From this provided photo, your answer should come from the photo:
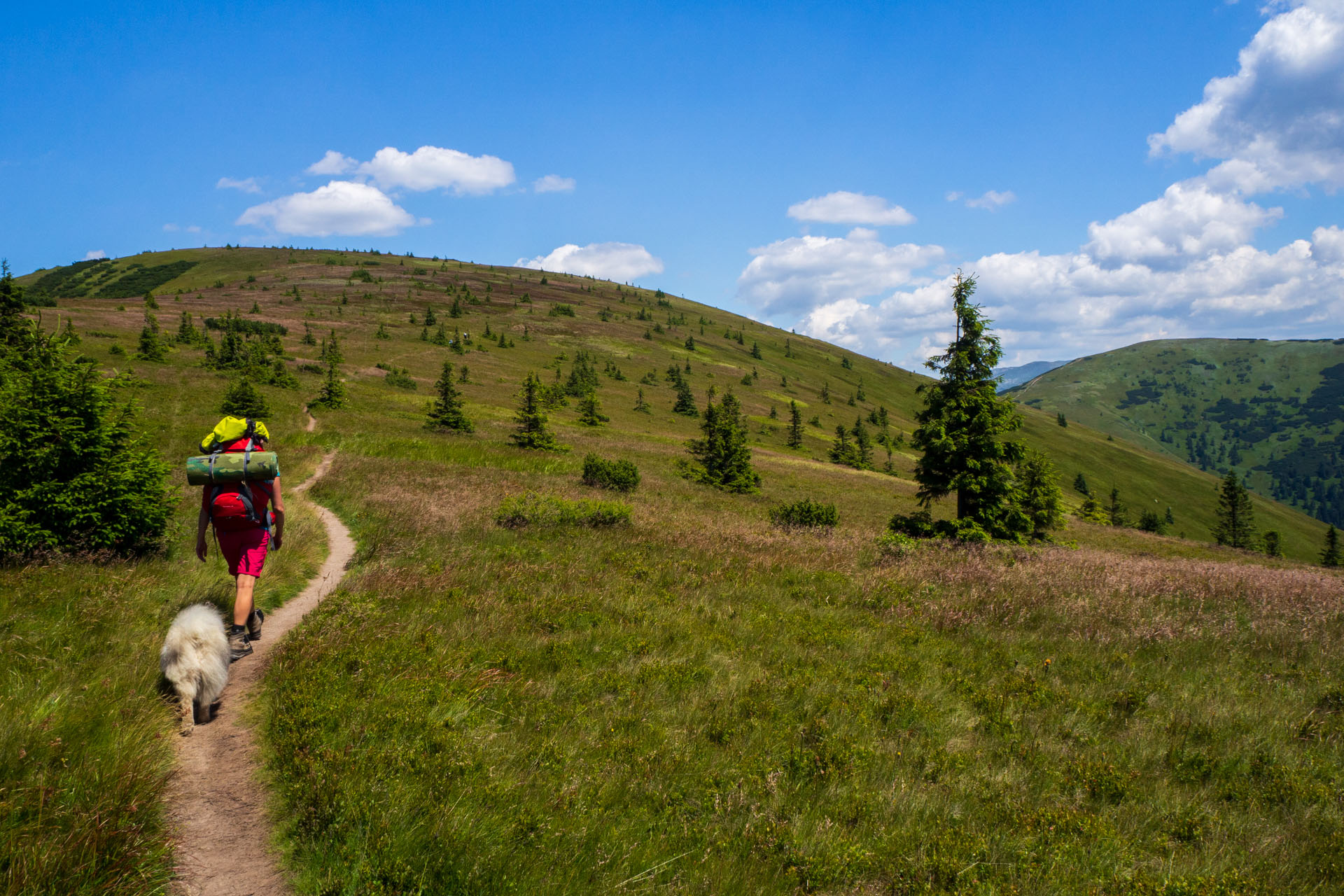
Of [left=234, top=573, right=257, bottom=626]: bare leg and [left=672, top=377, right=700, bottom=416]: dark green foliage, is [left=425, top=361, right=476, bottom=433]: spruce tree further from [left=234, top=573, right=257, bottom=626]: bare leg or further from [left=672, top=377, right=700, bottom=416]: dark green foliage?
[left=672, top=377, right=700, bottom=416]: dark green foliage

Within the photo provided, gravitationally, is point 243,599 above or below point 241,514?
below

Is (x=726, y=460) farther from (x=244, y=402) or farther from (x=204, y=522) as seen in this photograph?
(x=204, y=522)

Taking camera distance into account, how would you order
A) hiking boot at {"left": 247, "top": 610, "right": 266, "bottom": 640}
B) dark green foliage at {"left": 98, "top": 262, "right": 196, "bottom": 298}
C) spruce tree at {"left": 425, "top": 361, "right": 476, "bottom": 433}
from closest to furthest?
hiking boot at {"left": 247, "top": 610, "right": 266, "bottom": 640}, spruce tree at {"left": 425, "top": 361, "right": 476, "bottom": 433}, dark green foliage at {"left": 98, "top": 262, "right": 196, "bottom": 298}

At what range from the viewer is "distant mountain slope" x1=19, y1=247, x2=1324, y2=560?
51.0 metres

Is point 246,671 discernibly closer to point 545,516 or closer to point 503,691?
point 503,691

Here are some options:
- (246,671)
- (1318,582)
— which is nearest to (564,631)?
(246,671)

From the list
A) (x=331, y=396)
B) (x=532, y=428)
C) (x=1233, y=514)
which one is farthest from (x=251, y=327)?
(x=1233, y=514)

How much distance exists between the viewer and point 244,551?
6.11 m

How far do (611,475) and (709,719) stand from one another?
19.0 m

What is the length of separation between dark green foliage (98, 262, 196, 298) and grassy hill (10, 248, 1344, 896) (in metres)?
195

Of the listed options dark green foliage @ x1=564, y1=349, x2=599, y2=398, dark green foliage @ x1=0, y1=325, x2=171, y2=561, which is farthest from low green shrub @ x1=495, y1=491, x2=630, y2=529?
dark green foliage @ x1=564, y1=349, x2=599, y2=398

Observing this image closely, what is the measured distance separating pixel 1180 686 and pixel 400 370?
240 ft

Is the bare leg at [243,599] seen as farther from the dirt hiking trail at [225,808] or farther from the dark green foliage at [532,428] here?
the dark green foliage at [532,428]

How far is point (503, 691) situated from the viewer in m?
5.24
